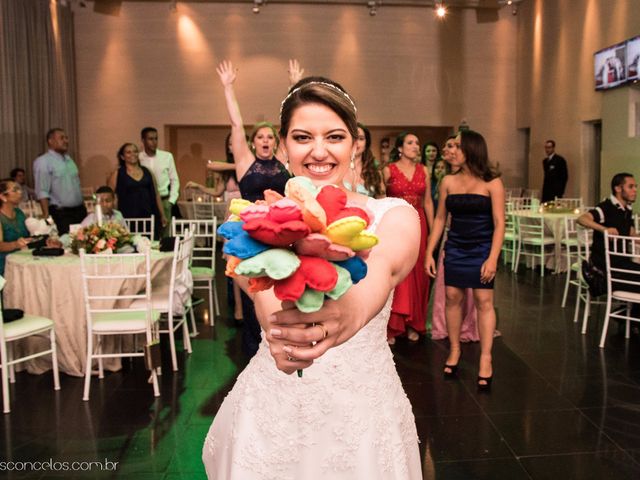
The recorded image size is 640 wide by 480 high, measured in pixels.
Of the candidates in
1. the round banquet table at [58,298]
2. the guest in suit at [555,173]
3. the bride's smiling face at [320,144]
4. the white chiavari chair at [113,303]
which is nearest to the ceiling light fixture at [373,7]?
the guest in suit at [555,173]

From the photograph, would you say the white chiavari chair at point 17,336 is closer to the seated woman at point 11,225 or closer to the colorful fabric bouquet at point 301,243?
the seated woman at point 11,225

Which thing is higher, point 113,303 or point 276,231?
point 276,231

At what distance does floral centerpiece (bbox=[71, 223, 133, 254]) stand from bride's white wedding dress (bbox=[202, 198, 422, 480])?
3.31 m

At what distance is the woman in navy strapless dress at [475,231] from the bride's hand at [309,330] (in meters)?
3.25

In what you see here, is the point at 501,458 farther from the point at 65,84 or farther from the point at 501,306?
the point at 65,84

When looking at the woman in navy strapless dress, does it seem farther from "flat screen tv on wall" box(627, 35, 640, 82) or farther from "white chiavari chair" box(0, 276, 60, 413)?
"flat screen tv on wall" box(627, 35, 640, 82)

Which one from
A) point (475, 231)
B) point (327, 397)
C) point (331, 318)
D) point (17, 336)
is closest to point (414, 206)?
point (475, 231)

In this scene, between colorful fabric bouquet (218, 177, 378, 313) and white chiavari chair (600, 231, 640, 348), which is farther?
white chiavari chair (600, 231, 640, 348)

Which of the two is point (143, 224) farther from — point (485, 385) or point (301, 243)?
point (301, 243)

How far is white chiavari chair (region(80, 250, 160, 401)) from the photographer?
4.17 metres

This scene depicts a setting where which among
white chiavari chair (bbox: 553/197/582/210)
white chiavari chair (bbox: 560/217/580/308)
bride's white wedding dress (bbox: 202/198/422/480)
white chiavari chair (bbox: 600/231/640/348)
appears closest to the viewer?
bride's white wedding dress (bbox: 202/198/422/480)

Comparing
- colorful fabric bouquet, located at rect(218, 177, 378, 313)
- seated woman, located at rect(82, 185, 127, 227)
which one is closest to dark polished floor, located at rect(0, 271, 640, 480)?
seated woman, located at rect(82, 185, 127, 227)

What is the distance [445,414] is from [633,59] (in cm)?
757

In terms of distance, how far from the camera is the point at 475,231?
4156 millimetres
